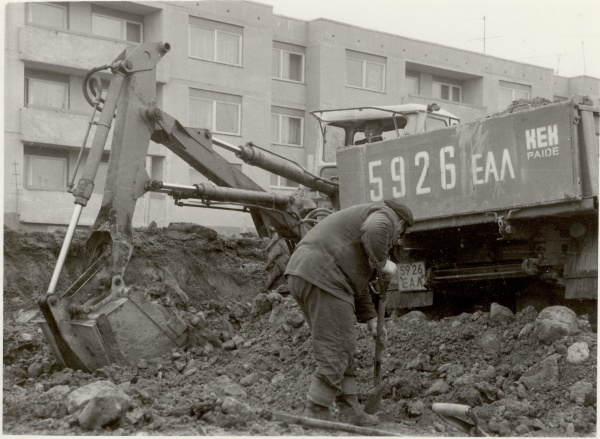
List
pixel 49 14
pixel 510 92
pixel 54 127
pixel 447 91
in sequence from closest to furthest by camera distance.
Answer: pixel 54 127 < pixel 49 14 < pixel 447 91 < pixel 510 92

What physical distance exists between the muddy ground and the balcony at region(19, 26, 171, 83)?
13.8 m

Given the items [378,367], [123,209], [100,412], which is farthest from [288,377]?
[100,412]

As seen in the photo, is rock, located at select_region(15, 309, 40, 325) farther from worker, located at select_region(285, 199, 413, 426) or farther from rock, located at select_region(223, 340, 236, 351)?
worker, located at select_region(285, 199, 413, 426)

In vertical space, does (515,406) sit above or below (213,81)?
below

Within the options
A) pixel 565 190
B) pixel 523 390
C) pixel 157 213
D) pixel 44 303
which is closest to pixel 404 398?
pixel 523 390

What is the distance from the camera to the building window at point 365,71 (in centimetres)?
2894

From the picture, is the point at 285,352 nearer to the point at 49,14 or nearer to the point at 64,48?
the point at 64,48

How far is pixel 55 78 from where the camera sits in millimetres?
23422

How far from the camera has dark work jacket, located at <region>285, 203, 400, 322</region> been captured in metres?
6.09

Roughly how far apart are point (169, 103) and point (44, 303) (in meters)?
18.4

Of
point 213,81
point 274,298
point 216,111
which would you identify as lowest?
point 274,298

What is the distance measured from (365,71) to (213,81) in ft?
18.4

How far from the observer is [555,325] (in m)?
7.32

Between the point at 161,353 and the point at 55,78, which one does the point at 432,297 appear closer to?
the point at 161,353
